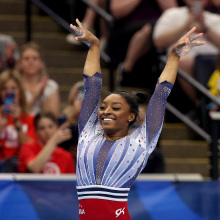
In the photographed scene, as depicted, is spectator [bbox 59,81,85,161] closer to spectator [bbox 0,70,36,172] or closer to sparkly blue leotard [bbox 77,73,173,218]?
spectator [bbox 0,70,36,172]

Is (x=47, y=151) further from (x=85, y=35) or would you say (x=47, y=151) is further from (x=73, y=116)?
(x=85, y=35)

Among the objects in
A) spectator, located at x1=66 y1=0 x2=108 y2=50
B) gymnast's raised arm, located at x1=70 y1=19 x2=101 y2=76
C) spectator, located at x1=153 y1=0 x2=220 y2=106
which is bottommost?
gymnast's raised arm, located at x1=70 y1=19 x2=101 y2=76

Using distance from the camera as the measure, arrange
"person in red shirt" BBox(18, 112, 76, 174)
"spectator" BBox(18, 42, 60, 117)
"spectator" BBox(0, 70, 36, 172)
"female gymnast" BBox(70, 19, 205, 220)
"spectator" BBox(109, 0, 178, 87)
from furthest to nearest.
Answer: "spectator" BBox(109, 0, 178, 87), "spectator" BBox(18, 42, 60, 117), "spectator" BBox(0, 70, 36, 172), "person in red shirt" BBox(18, 112, 76, 174), "female gymnast" BBox(70, 19, 205, 220)

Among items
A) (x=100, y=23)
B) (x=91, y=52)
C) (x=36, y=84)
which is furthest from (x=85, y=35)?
(x=100, y=23)

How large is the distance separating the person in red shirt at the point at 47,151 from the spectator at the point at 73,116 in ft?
0.37

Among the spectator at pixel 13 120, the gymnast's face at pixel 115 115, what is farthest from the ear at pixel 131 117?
the spectator at pixel 13 120

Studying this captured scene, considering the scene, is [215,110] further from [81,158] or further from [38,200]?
[81,158]

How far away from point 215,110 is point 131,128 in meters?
2.56

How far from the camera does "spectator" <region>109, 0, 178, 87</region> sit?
21.4 ft

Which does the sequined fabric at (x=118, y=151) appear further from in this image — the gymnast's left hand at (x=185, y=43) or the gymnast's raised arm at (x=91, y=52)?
the gymnast's left hand at (x=185, y=43)

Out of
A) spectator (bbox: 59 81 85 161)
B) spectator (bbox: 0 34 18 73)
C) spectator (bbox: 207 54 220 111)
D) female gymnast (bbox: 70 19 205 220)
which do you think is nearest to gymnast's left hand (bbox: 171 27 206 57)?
female gymnast (bbox: 70 19 205 220)

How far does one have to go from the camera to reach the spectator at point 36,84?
636cm

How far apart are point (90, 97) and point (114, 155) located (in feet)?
1.27

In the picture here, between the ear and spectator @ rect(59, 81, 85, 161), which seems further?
spectator @ rect(59, 81, 85, 161)
